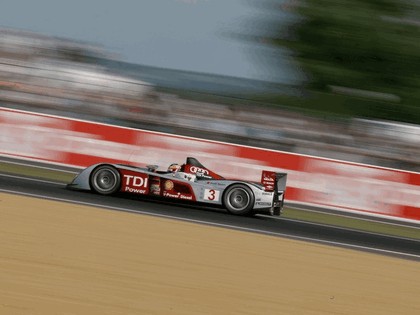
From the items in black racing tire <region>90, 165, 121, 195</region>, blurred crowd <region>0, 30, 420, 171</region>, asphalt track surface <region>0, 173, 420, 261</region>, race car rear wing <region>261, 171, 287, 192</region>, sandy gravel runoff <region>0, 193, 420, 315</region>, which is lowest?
sandy gravel runoff <region>0, 193, 420, 315</region>

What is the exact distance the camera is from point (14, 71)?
19.2 meters

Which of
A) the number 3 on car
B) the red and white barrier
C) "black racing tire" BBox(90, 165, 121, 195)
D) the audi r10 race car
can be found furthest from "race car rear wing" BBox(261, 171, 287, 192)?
the red and white barrier

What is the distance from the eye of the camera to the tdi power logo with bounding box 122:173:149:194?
41.8ft

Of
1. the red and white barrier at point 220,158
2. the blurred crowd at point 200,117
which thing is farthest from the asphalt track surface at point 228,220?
the blurred crowd at point 200,117

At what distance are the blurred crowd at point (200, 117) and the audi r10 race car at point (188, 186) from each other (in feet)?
14.7

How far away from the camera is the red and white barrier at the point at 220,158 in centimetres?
1532

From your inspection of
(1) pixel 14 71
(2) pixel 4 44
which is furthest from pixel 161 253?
(2) pixel 4 44

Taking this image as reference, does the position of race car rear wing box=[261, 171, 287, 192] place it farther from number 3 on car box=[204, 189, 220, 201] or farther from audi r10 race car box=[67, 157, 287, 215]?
number 3 on car box=[204, 189, 220, 201]

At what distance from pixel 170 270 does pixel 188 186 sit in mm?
4750

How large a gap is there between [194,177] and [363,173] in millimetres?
3692

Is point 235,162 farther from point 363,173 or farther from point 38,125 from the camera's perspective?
point 38,125

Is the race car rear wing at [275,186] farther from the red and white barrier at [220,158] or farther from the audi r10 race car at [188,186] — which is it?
the red and white barrier at [220,158]

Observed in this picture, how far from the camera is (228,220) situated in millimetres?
12133

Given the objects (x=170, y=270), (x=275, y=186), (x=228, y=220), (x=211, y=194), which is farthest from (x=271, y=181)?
(x=170, y=270)
